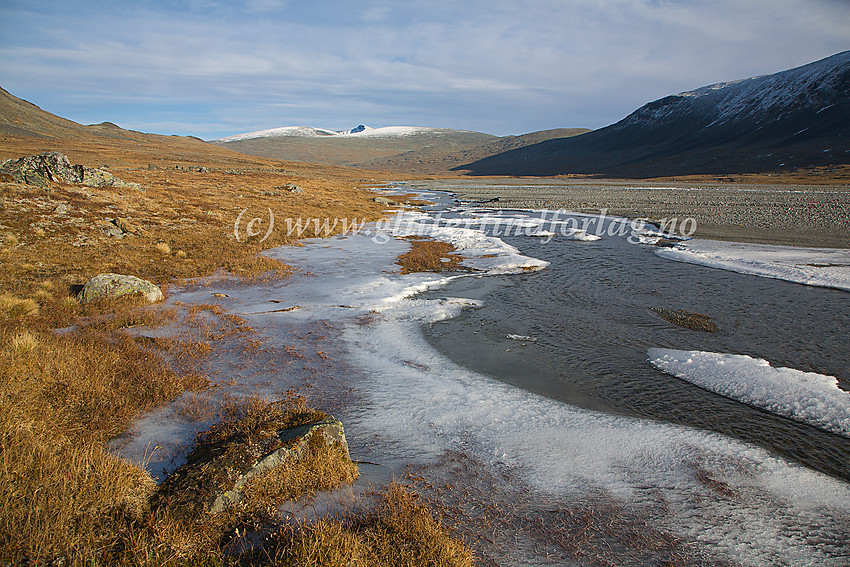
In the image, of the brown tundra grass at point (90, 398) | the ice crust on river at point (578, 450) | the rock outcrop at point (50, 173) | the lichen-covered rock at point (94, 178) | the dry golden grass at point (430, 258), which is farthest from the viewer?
the lichen-covered rock at point (94, 178)

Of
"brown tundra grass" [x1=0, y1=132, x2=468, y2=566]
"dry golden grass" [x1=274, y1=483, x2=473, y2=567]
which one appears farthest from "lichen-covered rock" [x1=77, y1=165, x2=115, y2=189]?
"dry golden grass" [x1=274, y1=483, x2=473, y2=567]

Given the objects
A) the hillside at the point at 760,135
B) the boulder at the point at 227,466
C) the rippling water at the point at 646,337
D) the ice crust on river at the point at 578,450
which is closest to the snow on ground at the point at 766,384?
the rippling water at the point at 646,337

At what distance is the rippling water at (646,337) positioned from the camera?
764 cm

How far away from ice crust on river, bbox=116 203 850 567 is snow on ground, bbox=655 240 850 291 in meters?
13.4

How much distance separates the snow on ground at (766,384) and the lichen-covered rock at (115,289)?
1391 centimetres

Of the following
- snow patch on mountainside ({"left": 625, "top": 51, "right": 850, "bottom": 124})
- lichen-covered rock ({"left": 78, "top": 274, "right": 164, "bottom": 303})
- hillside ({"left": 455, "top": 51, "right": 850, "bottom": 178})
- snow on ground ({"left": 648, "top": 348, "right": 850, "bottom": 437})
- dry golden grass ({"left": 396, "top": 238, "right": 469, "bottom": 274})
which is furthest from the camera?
snow patch on mountainside ({"left": 625, "top": 51, "right": 850, "bottom": 124})

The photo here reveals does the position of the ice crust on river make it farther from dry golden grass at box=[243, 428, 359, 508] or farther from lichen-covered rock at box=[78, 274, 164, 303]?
lichen-covered rock at box=[78, 274, 164, 303]

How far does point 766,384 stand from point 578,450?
15.7ft

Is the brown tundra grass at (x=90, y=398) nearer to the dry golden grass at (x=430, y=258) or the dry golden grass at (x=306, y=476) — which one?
the dry golden grass at (x=306, y=476)

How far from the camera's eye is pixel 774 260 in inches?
765

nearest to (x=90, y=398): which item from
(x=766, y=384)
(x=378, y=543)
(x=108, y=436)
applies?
(x=108, y=436)

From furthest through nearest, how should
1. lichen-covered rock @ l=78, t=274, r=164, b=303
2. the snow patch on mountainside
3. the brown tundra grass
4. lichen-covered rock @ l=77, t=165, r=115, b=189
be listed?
the snow patch on mountainside → lichen-covered rock @ l=77, t=165, r=115, b=189 → lichen-covered rock @ l=78, t=274, r=164, b=303 → the brown tundra grass

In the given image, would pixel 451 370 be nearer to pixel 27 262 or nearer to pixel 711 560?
pixel 711 560

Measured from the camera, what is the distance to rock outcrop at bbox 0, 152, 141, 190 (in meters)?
23.2
